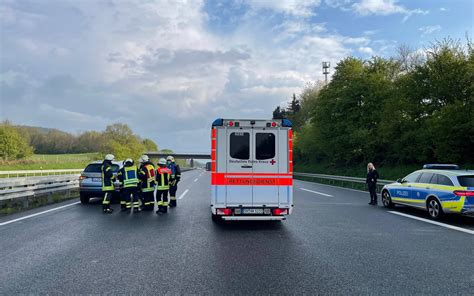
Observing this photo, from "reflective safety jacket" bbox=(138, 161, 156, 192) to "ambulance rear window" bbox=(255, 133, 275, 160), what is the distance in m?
4.45

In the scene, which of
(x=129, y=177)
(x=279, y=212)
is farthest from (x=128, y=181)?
(x=279, y=212)

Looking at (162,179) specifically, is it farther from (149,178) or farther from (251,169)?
(251,169)

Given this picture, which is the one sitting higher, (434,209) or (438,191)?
(438,191)

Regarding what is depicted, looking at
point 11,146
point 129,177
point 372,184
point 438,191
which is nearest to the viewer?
point 438,191

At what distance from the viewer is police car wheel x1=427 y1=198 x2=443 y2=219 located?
10501mm

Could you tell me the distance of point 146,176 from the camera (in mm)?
11773

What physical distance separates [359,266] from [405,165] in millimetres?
26675

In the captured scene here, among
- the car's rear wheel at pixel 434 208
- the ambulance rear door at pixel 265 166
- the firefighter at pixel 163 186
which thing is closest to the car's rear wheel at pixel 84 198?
the firefighter at pixel 163 186

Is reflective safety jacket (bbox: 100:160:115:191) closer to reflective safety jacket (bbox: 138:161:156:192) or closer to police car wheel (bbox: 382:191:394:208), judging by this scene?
reflective safety jacket (bbox: 138:161:156:192)

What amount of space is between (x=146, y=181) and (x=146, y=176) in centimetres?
20

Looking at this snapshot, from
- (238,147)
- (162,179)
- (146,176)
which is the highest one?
(238,147)

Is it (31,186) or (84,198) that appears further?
(84,198)

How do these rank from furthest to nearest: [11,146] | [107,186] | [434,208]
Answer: [11,146]
[107,186]
[434,208]

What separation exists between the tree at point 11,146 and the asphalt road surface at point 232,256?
62481 millimetres
